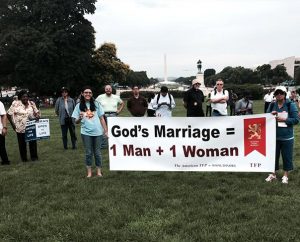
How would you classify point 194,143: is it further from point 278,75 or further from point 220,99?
point 278,75

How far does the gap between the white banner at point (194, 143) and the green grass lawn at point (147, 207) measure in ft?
1.27

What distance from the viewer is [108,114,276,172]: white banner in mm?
7526

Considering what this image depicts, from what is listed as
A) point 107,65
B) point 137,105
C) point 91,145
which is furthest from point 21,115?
point 107,65

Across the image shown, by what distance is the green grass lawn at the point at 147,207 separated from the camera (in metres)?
5.25

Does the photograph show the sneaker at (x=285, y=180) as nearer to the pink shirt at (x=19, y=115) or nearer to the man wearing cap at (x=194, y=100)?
the man wearing cap at (x=194, y=100)

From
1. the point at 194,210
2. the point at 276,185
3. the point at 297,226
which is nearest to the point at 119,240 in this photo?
the point at 194,210

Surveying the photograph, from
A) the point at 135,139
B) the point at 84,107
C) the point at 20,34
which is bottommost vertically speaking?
the point at 135,139

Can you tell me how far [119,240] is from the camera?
509cm

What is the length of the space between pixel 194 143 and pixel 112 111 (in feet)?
12.8

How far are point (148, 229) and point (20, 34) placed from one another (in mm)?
43838

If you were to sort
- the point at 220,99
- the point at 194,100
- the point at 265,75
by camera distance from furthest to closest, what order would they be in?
the point at 265,75, the point at 194,100, the point at 220,99

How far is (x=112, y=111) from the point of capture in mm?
11047

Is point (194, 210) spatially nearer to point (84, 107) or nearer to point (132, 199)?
point (132, 199)

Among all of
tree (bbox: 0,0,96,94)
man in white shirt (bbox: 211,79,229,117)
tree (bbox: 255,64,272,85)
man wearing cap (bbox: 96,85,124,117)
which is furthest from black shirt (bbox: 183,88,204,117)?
tree (bbox: 255,64,272,85)
